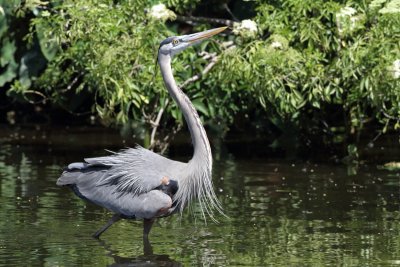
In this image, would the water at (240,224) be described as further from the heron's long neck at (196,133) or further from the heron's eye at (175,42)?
the heron's eye at (175,42)

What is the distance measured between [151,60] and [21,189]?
7.15 feet

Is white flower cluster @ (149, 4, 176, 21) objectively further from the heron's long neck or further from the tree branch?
the heron's long neck

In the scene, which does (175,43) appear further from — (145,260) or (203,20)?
(203,20)

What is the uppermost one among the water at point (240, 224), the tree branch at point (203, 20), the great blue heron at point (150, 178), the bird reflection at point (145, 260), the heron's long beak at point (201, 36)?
the tree branch at point (203, 20)

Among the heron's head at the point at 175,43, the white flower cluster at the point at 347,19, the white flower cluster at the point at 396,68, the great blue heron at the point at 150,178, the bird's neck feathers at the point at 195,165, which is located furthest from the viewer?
the white flower cluster at the point at 347,19

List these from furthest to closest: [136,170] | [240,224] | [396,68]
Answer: [396,68]
[240,224]
[136,170]

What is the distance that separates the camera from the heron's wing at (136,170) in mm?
8438

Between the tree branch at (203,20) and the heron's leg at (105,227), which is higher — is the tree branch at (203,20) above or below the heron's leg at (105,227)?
above

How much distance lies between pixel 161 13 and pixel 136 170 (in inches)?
143

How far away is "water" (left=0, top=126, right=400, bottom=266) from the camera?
311 inches

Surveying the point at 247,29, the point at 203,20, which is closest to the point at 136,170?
the point at 247,29

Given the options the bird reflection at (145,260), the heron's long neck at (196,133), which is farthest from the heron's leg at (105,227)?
the heron's long neck at (196,133)

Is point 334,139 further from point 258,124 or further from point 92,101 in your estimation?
point 92,101

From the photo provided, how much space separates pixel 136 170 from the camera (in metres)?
8.55
